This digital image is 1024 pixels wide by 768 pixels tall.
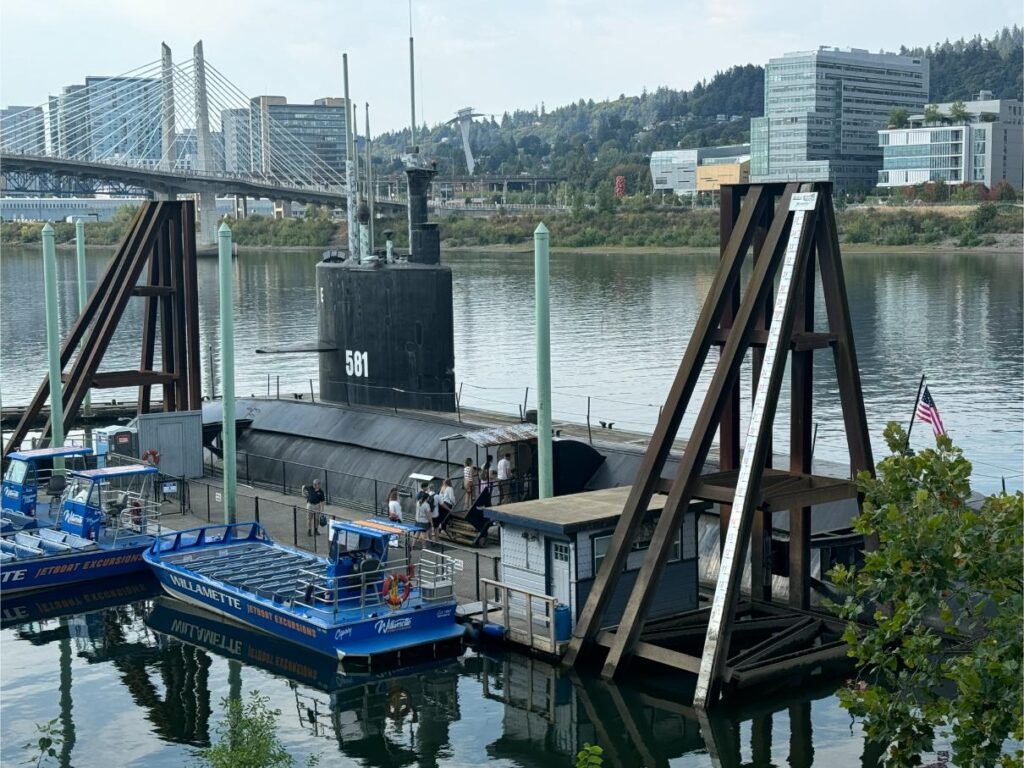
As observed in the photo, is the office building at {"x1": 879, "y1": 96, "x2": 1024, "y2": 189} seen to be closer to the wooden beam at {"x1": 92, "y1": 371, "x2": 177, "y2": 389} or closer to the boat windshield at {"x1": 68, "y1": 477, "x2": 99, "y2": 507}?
the wooden beam at {"x1": 92, "y1": 371, "x2": 177, "y2": 389}

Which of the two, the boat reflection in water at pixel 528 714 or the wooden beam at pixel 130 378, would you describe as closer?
the boat reflection in water at pixel 528 714

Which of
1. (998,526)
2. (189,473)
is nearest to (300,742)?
(998,526)

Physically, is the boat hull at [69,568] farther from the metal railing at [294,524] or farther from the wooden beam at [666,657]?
the wooden beam at [666,657]

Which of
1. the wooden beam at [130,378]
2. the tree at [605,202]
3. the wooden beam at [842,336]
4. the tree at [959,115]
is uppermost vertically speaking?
the tree at [959,115]

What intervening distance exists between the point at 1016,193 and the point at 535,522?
114414 mm

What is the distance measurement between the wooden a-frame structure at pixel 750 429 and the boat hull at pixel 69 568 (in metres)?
9.14

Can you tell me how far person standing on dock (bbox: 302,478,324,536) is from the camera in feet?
84.4

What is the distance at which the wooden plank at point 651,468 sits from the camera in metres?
18.8

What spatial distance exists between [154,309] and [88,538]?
923 cm

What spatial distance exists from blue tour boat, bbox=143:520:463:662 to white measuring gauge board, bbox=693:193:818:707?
401 centimetres

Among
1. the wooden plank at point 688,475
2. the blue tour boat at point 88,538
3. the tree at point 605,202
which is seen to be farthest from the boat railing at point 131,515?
the tree at point 605,202

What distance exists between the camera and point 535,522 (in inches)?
762

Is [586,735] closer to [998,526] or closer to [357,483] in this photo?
[998,526]

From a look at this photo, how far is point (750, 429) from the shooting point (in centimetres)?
1831
